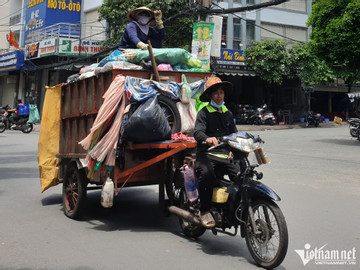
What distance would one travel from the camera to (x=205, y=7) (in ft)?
48.4

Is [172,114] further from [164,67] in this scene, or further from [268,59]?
[268,59]

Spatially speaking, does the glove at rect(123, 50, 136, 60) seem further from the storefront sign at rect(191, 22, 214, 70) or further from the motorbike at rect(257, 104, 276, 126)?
the motorbike at rect(257, 104, 276, 126)

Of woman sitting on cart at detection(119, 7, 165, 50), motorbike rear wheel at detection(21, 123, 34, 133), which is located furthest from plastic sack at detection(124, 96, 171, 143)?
motorbike rear wheel at detection(21, 123, 34, 133)

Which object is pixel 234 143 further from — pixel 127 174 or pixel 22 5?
pixel 22 5

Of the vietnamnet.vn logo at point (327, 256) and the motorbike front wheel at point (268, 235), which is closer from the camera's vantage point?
the motorbike front wheel at point (268, 235)

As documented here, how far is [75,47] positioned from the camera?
83.7ft

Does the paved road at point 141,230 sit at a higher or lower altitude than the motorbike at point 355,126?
lower

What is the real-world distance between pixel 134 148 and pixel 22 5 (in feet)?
114

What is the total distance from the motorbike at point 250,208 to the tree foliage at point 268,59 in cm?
2256

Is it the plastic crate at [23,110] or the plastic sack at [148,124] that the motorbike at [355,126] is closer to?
the plastic sack at [148,124]

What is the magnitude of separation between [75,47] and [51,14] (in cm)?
530

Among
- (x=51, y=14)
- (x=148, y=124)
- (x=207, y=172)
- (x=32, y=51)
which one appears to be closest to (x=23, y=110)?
(x=32, y=51)

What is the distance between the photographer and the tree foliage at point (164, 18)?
22.3 meters

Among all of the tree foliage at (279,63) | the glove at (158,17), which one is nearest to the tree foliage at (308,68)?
the tree foliage at (279,63)
